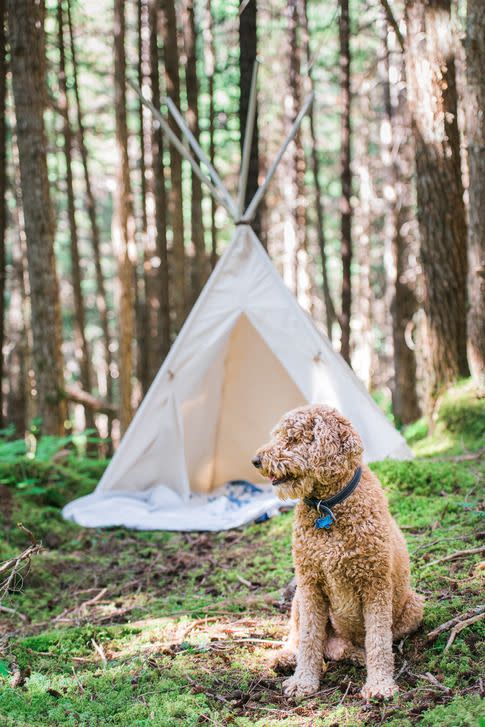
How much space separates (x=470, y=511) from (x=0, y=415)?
6.72m

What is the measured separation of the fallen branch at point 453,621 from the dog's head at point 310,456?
747 mm

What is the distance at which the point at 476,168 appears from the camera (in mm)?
5504

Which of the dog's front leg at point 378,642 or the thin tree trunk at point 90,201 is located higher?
the thin tree trunk at point 90,201

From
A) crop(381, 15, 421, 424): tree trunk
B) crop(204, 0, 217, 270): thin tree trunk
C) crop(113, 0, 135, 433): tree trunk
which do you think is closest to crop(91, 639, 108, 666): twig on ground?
crop(113, 0, 135, 433): tree trunk

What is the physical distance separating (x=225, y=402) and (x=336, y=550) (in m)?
4.70

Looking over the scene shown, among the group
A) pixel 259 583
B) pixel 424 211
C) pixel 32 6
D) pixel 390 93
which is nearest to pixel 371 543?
pixel 259 583

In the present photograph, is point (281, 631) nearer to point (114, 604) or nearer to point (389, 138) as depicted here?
point (114, 604)

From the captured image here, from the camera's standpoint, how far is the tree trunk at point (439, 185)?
631cm

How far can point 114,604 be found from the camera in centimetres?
400

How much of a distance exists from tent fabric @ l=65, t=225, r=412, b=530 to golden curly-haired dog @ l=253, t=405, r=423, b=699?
319cm

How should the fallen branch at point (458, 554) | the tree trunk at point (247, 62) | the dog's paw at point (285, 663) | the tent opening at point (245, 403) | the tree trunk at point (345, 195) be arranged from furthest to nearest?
the tree trunk at point (345, 195)
the tree trunk at point (247, 62)
the tent opening at point (245, 403)
the fallen branch at point (458, 554)
the dog's paw at point (285, 663)

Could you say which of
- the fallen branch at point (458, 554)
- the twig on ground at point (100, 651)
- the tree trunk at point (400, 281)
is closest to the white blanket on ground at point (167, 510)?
the fallen branch at point (458, 554)

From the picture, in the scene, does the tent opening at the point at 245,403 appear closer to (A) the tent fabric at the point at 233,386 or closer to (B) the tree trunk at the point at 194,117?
(A) the tent fabric at the point at 233,386

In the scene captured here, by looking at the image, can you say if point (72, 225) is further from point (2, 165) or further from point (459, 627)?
point (459, 627)
